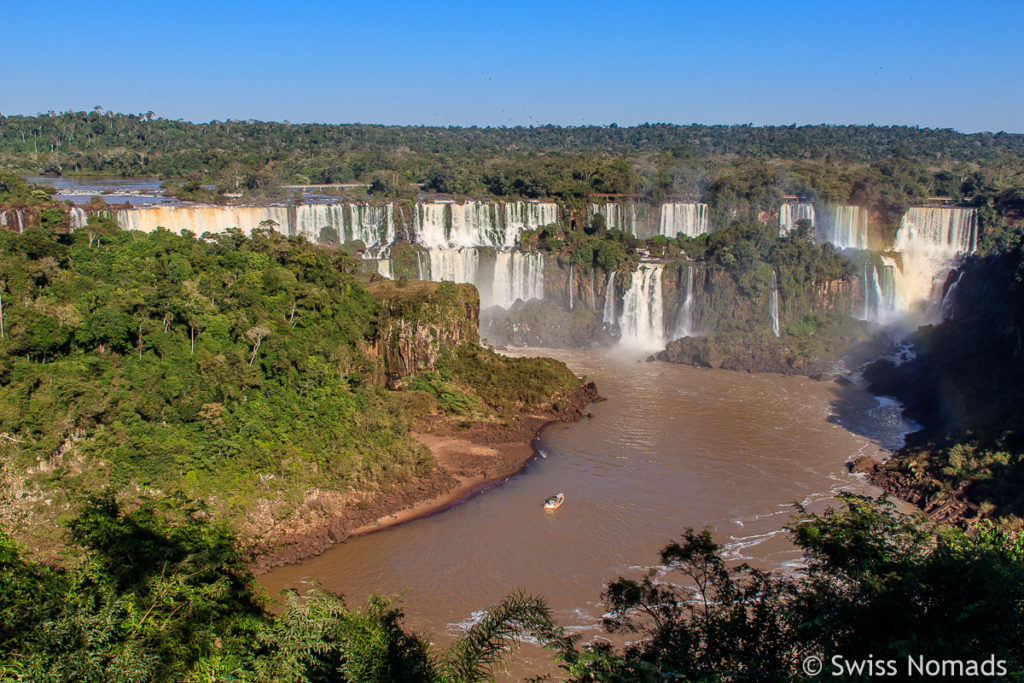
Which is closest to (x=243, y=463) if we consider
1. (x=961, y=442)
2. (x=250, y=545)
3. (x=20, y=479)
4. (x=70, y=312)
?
(x=250, y=545)

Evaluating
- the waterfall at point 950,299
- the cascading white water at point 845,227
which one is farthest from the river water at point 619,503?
the cascading white water at point 845,227

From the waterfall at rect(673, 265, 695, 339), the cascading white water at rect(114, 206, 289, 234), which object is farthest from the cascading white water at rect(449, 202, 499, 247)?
the waterfall at rect(673, 265, 695, 339)

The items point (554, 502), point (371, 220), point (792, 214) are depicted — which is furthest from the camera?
point (792, 214)

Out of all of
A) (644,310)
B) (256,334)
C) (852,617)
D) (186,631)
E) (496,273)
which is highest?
(496,273)

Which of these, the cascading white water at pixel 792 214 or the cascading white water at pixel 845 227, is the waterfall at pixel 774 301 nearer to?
the cascading white water at pixel 792 214

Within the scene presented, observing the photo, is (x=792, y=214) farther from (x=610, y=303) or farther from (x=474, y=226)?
(x=474, y=226)

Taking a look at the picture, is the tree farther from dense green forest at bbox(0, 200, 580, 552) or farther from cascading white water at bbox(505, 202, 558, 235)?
cascading white water at bbox(505, 202, 558, 235)

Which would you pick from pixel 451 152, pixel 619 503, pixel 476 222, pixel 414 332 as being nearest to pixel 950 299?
pixel 476 222

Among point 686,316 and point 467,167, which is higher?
point 467,167
